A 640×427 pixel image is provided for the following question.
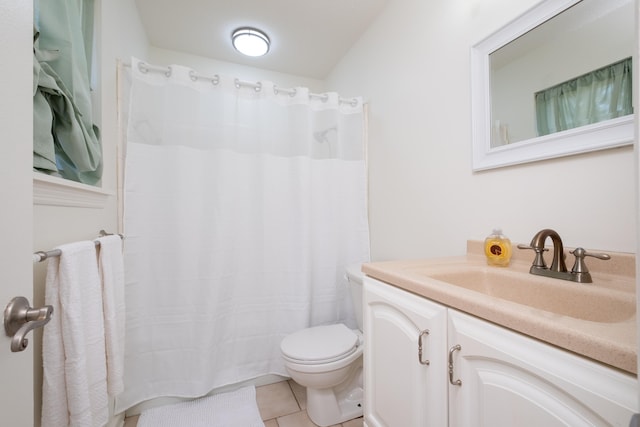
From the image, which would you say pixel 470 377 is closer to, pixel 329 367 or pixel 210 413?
pixel 329 367

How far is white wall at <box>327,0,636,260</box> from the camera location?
2.79 feet

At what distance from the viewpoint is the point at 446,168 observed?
52.9 inches

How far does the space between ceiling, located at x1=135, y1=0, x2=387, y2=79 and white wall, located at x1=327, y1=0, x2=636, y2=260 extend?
175 millimetres

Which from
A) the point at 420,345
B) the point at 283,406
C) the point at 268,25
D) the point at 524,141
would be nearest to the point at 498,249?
the point at 524,141

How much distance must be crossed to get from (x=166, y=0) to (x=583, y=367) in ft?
8.18

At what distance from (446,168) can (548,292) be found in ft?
2.35

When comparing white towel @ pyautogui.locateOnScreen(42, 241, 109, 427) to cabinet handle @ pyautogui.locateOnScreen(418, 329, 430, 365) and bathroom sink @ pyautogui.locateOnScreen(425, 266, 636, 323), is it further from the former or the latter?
bathroom sink @ pyautogui.locateOnScreen(425, 266, 636, 323)

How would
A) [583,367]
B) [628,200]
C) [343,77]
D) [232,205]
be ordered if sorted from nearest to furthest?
[583,367] → [628,200] → [232,205] → [343,77]

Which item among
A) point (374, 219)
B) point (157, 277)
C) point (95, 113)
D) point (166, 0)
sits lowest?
point (157, 277)

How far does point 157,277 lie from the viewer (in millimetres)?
1497

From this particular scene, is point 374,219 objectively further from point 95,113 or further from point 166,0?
point 166,0

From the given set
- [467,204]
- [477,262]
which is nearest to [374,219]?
[467,204]

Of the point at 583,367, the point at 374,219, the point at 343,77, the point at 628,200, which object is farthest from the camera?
the point at 343,77

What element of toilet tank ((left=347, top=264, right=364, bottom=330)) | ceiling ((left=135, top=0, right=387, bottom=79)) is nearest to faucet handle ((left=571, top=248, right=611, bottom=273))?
toilet tank ((left=347, top=264, right=364, bottom=330))
